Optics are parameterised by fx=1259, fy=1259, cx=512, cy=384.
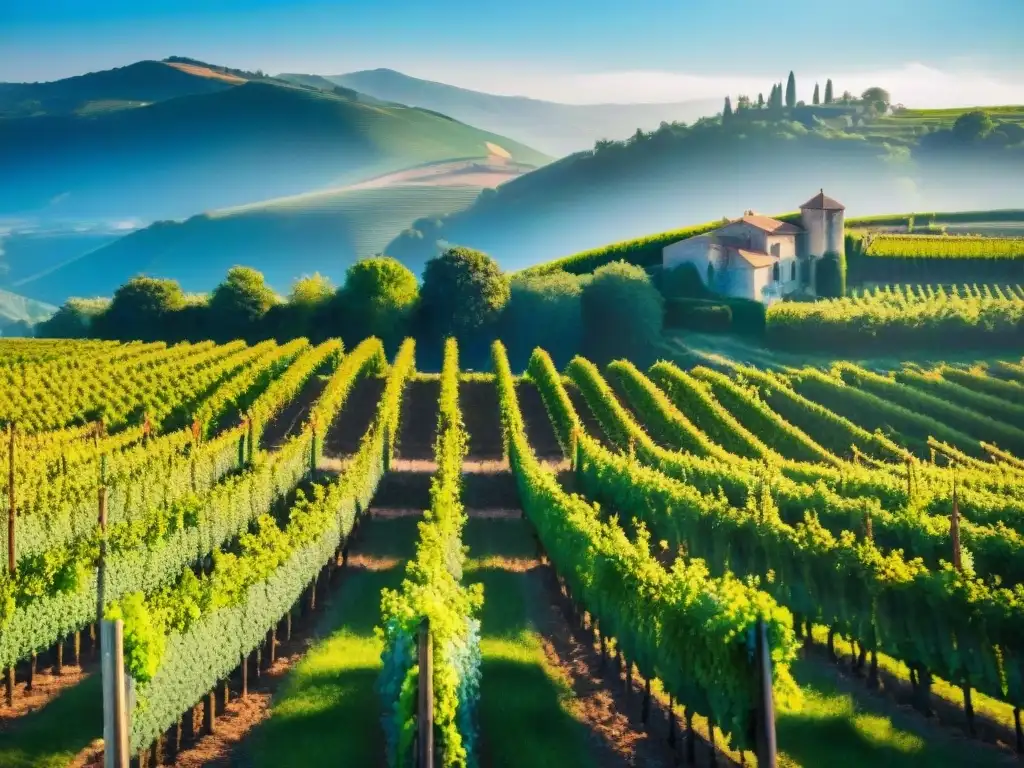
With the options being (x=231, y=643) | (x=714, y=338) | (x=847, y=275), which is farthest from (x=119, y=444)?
(x=847, y=275)

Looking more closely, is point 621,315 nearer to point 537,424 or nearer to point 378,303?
point 378,303

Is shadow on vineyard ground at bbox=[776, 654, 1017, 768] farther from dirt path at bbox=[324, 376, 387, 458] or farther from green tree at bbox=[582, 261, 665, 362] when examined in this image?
green tree at bbox=[582, 261, 665, 362]

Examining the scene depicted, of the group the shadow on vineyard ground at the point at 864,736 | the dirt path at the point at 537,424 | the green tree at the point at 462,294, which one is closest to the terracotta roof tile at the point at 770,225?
the green tree at the point at 462,294

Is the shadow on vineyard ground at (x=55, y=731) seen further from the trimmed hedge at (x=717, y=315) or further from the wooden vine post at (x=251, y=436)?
the trimmed hedge at (x=717, y=315)

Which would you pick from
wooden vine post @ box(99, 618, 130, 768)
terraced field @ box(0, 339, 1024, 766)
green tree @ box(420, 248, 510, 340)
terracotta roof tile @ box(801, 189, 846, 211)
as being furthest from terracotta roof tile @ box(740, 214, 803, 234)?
wooden vine post @ box(99, 618, 130, 768)

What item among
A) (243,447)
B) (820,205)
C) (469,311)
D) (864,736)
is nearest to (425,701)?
(864,736)
